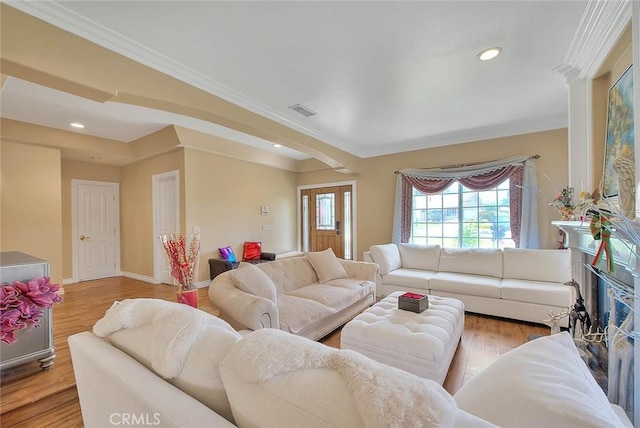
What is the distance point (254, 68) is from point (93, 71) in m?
1.16

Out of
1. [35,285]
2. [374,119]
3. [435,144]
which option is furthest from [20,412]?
[435,144]

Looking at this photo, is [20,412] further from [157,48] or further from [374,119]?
[374,119]

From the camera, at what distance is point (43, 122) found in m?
3.75

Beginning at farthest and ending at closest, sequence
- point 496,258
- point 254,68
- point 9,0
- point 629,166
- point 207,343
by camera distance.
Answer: point 496,258 → point 254,68 → point 9,0 → point 629,166 → point 207,343

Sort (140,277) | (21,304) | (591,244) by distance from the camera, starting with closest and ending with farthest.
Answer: (21,304)
(591,244)
(140,277)

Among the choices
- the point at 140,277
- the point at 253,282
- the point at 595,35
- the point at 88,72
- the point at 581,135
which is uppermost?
the point at 595,35

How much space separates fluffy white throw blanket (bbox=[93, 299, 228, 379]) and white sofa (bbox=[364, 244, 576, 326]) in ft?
10.6

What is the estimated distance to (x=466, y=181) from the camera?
14.4ft

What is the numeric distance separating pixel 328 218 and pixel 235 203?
2.16 m

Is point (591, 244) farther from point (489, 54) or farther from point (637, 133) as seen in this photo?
point (489, 54)

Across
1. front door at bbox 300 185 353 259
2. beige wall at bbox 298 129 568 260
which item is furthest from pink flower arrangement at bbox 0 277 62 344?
front door at bbox 300 185 353 259

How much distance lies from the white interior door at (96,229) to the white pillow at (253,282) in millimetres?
4625

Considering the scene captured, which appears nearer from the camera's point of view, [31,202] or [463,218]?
[31,202]

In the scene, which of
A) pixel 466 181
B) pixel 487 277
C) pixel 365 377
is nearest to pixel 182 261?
pixel 365 377
